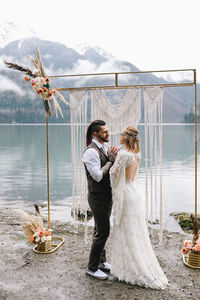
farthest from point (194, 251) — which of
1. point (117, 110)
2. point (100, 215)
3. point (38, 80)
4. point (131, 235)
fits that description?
point (38, 80)

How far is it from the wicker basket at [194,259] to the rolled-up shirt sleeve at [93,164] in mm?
1761

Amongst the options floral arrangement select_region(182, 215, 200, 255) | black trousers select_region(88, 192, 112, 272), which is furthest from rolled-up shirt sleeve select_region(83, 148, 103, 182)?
floral arrangement select_region(182, 215, 200, 255)

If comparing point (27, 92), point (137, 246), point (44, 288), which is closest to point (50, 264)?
point (44, 288)

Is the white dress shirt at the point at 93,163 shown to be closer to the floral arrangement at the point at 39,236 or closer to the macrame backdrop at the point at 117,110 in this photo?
the floral arrangement at the point at 39,236

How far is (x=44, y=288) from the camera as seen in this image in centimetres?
344

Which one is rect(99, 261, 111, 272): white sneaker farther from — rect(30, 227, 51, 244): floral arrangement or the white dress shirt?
the white dress shirt

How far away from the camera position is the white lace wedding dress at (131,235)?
3312 millimetres

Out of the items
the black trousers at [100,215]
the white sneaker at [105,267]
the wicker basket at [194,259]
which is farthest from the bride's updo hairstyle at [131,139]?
the wicker basket at [194,259]

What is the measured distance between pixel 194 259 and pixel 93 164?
193cm

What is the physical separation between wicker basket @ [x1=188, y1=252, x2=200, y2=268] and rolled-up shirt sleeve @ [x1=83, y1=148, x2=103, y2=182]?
1.76 m

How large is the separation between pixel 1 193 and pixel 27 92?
596ft

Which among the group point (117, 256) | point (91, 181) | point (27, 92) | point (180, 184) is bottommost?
point (180, 184)

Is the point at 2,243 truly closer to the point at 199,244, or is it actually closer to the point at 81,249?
the point at 81,249

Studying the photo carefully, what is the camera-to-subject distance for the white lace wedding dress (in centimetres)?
331
